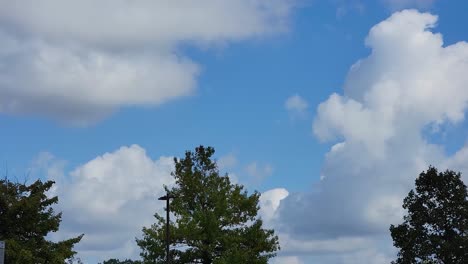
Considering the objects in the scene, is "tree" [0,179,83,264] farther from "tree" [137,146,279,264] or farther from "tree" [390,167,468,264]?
"tree" [390,167,468,264]

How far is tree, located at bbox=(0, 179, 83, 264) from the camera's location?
37.7m

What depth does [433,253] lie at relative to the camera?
1738 inches

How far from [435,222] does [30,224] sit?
26516 mm

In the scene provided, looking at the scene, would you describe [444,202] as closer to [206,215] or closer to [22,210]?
[206,215]

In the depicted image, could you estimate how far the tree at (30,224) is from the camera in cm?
3769

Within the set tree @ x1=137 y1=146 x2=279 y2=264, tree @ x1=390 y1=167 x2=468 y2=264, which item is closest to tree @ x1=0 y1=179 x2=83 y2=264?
tree @ x1=137 y1=146 x2=279 y2=264

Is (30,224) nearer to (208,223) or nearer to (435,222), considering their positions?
(208,223)

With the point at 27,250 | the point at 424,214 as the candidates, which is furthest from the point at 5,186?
the point at 424,214

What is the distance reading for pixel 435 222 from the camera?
148ft

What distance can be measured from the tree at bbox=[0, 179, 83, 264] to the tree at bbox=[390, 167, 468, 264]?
22.5 m

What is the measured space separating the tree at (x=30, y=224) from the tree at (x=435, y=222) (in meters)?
22.5

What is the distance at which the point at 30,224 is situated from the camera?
126 feet

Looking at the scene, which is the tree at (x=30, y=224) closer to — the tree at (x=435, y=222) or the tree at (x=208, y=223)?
the tree at (x=208, y=223)

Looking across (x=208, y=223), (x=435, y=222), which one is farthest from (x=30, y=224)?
(x=435, y=222)
